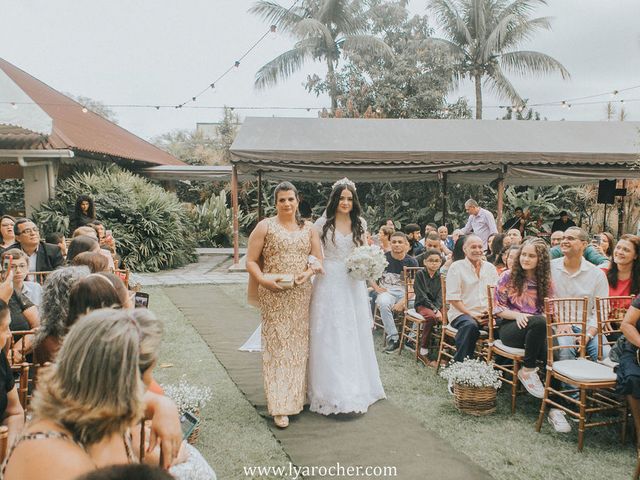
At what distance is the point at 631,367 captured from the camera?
372cm

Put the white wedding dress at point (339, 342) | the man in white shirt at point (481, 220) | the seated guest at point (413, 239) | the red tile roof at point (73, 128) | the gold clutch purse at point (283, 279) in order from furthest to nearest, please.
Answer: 1. the red tile roof at point (73, 128)
2. the man in white shirt at point (481, 220)
3. the seated guest at point (413, 239)
4. the white wedding dress at point (339, 342)
5. the gold clutch purse at point (283, 279)

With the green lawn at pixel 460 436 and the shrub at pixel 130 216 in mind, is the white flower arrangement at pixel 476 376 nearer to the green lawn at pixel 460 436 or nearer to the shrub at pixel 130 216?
the green lawn at pixel 460 436

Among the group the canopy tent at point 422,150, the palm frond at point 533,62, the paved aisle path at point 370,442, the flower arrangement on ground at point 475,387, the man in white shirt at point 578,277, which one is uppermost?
the palm frond at point 533,62

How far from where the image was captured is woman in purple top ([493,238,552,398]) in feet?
15.2

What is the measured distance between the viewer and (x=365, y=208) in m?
18.9

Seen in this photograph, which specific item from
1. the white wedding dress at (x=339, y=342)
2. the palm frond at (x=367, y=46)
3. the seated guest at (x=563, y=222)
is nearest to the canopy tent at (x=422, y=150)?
the seated guest at (x=563, y=222)

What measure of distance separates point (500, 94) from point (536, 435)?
22.4 metres

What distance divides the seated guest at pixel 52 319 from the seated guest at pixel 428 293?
410cm

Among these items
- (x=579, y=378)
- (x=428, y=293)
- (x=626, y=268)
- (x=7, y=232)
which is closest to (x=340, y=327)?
(x=579, y=378)

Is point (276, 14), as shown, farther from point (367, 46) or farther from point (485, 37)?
point (485, 37)

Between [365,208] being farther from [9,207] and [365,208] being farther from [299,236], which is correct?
[299,236]

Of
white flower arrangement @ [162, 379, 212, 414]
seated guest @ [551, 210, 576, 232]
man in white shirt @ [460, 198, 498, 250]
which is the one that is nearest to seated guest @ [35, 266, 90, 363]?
white flower arrangement @ [162, 379, 212, 414]

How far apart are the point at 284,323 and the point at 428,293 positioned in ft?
8.22

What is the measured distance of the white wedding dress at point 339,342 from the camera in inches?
177
